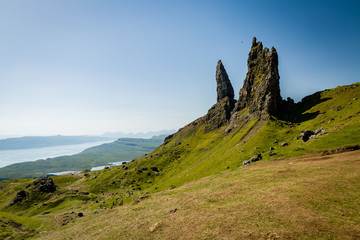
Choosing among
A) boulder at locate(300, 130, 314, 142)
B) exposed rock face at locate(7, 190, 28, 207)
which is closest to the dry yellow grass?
boulder at locate(300, 130, 314, 142)

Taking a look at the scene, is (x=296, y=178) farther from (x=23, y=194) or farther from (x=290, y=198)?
(x=23, y=194)

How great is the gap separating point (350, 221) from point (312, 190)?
27.8 feet

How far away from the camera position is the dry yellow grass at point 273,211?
66.1 feet

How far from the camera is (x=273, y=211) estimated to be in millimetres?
24453

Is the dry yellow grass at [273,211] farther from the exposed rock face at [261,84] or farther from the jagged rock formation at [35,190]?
the jagged rock formation at [35,190]

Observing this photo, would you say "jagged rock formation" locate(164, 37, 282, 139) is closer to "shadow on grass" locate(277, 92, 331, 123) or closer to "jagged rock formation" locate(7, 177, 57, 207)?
"shadow on grass" locate(277, 92, 331, 123)

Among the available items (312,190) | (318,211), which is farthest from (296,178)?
(318,211)

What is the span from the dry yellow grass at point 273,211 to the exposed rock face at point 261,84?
8250 centimetres

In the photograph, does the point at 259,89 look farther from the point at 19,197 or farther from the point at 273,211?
the point at 19,197

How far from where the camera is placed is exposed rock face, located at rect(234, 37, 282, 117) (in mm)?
117438

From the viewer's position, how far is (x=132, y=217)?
40406 millimetres

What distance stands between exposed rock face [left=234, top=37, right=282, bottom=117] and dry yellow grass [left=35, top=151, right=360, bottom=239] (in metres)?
82.5

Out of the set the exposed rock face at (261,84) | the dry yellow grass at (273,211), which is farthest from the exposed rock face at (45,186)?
the exposed rock face at (261,84)

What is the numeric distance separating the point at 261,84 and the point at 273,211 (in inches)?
5038
